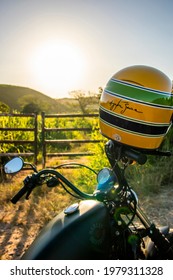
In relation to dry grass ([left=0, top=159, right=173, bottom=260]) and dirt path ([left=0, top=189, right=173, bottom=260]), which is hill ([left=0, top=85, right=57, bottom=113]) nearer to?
dry grass ([left=0, top=159, right=173, bottom=260])

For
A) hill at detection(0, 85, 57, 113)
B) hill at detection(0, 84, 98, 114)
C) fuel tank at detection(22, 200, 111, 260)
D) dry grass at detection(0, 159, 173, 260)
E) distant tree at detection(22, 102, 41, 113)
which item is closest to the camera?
fuel tank at detection(22, 200, 111, 260)

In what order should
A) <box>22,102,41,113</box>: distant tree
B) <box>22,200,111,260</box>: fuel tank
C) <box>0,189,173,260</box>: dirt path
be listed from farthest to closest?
<box>22,102,41,113</box>: distant tree
<box>0,189,173,260</box>: dirt path
<box>22,200,111,260</box>: fuel tank

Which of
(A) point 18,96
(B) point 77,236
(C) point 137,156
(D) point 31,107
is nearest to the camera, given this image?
(B) point 77,236

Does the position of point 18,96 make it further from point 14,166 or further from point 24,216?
point 14,166

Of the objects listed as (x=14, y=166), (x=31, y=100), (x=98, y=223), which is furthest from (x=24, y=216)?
(x=31, y=100)

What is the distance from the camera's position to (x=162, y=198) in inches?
163

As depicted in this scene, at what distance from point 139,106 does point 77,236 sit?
25.9 inches

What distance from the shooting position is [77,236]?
133 cm

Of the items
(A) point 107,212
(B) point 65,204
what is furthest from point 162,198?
(A) point 107,212

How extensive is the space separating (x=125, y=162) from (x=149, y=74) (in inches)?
17.5

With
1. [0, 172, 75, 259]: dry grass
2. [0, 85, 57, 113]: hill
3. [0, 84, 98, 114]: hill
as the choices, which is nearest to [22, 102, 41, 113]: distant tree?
[0, 84, 98, 114]: hill

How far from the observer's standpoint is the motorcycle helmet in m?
1.49

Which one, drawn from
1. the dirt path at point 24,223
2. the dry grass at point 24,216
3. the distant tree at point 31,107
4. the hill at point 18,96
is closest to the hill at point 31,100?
the hill at point 18,96
